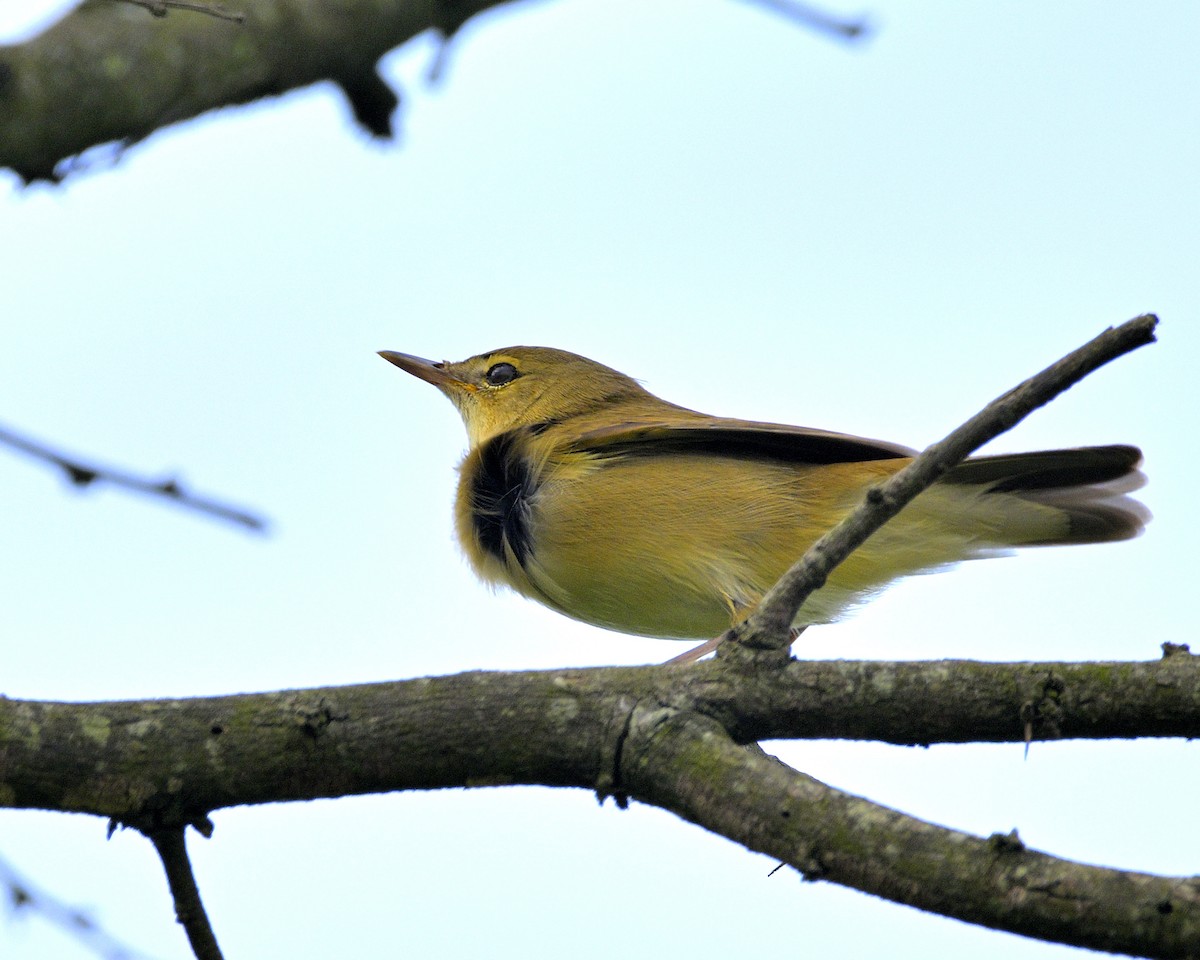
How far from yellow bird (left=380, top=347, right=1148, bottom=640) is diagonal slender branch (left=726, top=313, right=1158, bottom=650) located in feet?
6.18

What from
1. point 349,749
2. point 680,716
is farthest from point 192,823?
point 680,716

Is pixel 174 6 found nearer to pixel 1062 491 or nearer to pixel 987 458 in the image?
pixel 987 458

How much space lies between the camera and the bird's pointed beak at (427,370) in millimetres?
7457

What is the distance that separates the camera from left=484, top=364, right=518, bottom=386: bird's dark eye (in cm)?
734

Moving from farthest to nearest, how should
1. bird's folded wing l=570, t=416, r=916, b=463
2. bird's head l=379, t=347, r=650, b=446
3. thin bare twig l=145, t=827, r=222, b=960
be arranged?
bird's head l=379, t=347, r=650, b=446
bird's folded wing l=570, t=416, r=916, b=463
thin bare twig l=145, t=827, r=222, b=960

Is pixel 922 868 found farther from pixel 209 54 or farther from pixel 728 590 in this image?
pixel 209 54

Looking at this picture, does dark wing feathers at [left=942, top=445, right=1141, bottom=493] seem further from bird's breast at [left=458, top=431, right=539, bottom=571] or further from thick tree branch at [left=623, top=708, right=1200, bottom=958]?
thick tree branch at [left=623, top=708, right=1200, bottom=958]

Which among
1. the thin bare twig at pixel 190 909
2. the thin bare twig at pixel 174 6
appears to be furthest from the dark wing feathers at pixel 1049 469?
the thin bare twig at pixel 190 909

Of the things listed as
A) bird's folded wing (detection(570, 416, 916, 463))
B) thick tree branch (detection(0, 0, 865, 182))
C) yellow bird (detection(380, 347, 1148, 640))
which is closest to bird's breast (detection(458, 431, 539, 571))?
yellow bird (detection(380, 347, 1148, 640))

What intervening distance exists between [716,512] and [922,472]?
7.88 ft

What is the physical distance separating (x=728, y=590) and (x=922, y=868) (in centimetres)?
266

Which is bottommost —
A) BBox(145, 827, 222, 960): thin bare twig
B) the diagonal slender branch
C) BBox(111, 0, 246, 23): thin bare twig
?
BBox(145, 827, 222, 960): thin bare twig

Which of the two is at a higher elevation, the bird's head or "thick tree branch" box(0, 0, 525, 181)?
"thick tree branch" box(0, 0, 525, 181)

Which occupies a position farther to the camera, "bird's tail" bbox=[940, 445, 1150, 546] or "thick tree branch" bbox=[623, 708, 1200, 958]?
"bird's tail" bbox=[940, 445, 1150, 546]
